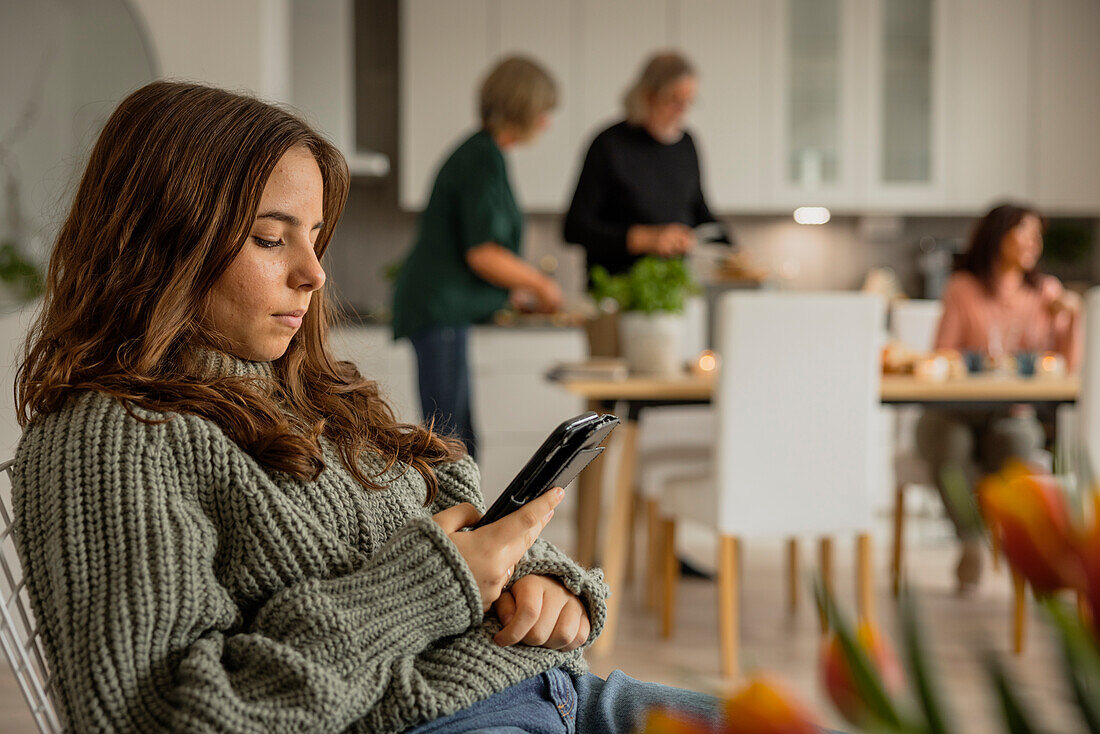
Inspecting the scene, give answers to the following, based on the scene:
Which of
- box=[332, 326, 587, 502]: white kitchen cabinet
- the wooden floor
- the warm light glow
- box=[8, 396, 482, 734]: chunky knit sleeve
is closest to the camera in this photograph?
box=[8, 396, 482, 734]: chunky knit sleeve

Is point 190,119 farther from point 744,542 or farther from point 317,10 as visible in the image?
point 317,10

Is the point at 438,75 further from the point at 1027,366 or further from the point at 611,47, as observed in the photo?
the point at 1027,366

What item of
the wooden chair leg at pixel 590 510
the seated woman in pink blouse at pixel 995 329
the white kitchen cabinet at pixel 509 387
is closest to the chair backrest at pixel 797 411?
the wooden chair leg at pixel 590 510

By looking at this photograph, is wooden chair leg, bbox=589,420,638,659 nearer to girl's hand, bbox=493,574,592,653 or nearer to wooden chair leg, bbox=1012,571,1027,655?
wooden chair leg, bbox=1012,571,1027,655

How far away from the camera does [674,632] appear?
270 centimetres

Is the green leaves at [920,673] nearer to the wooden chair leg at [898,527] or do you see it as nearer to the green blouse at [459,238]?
the green blouse at [459,238]

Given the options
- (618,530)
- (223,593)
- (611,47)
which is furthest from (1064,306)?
(223,593)

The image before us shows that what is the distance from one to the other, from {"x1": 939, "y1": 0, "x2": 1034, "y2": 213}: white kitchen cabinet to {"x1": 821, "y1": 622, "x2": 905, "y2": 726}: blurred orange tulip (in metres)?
4.71

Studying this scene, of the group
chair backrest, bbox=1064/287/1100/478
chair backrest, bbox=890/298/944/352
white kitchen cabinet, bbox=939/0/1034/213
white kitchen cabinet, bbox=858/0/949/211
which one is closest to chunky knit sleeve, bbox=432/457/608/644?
chair backrest, bbox=1064/287/1100/478

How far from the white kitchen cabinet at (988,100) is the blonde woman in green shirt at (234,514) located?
4.19 metres

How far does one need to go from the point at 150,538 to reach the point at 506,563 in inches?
12.1

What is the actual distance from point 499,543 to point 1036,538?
66 centimetres

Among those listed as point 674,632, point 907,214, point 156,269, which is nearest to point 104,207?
point 156,269

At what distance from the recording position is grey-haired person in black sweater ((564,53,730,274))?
3.09 meters
